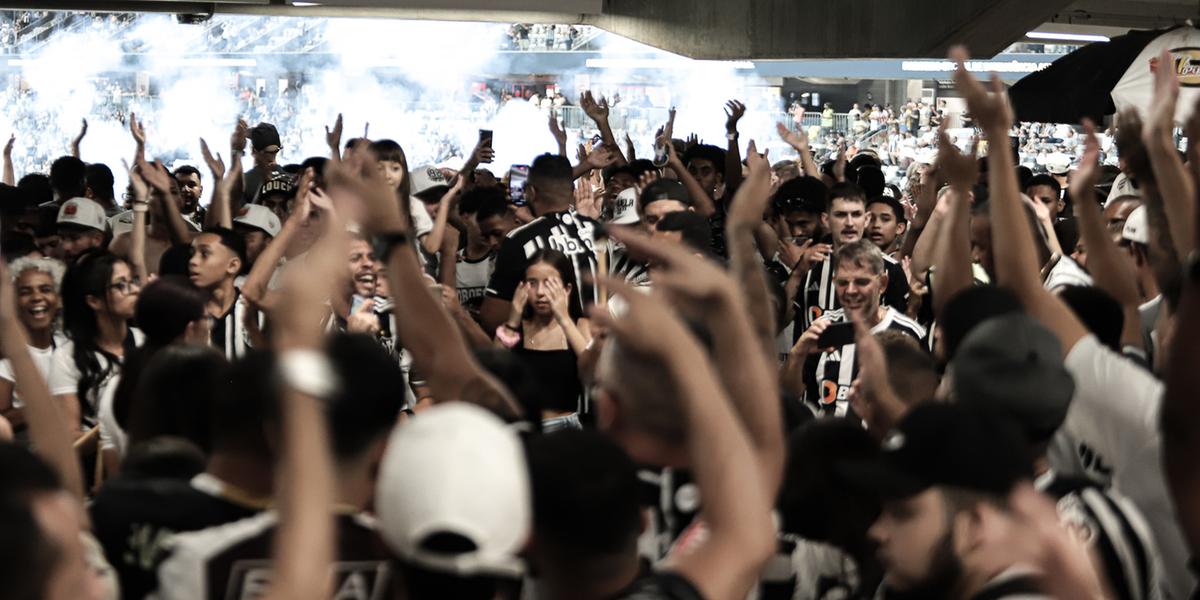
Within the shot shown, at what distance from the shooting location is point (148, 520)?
2549mm

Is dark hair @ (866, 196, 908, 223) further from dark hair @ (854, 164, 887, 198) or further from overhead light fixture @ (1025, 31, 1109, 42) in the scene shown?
overhead light fixture @ (1025, 31, 1109, 42)

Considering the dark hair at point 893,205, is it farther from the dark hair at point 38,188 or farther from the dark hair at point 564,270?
the dark hair at point 38,188

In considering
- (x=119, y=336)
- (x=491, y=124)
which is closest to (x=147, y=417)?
(x=119, y=336)

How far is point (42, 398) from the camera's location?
9.93 ft

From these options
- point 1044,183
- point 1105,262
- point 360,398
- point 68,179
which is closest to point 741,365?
point 360,398

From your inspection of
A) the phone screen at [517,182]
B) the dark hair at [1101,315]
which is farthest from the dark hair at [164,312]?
the phone screen at [517,182]

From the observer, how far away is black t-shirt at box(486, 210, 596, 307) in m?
6.29

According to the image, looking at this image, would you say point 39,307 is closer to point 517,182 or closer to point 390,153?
point 390,153

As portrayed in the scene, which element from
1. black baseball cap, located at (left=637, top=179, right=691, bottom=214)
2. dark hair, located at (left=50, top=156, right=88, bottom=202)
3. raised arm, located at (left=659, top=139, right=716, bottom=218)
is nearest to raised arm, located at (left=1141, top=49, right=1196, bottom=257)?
black baseball cap, located at (left=637, top=179, right=691, bottom=214)

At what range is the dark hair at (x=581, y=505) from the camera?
7.01 feet

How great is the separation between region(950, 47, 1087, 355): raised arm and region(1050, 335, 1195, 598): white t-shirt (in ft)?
0.47

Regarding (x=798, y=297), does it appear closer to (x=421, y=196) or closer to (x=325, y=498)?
(x=421, y=196)

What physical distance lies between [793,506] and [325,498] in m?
1.13

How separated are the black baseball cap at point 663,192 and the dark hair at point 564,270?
71cm
